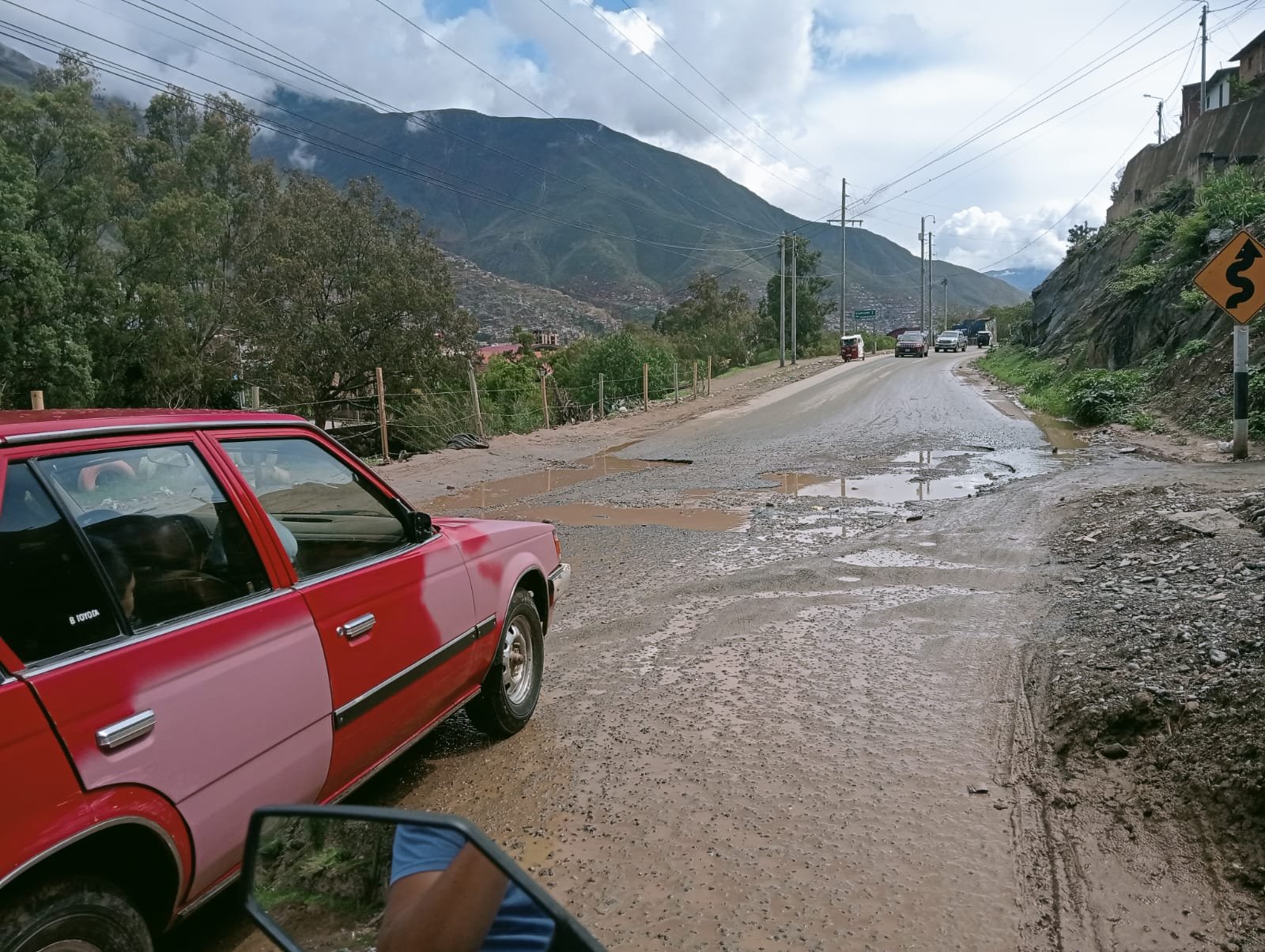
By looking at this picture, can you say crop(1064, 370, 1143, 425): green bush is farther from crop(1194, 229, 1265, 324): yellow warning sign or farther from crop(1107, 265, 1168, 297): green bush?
crop(1194, 229, 1265, 324): yellow warning sign

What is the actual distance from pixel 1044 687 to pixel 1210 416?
12.6 meters

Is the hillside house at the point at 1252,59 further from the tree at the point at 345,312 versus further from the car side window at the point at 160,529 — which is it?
→ the car side window at the point at 160,529

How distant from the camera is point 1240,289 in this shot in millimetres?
11875

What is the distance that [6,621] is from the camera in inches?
82.8

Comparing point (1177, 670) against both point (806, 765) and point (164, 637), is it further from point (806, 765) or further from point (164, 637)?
point (164, 637)

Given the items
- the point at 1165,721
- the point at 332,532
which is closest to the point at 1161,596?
the point at 1165,721

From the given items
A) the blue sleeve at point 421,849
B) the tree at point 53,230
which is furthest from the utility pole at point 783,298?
the blue sleeve at point 421,849

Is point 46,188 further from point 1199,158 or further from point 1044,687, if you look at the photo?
point 1199,158

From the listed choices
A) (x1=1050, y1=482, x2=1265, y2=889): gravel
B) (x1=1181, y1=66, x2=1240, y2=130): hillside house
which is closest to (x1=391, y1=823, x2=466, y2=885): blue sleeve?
(x1=1050, y1=482, x2=1265, y2=889): gravel

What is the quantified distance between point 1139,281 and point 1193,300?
181 inches

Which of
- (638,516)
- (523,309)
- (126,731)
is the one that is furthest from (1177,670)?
(523,309)

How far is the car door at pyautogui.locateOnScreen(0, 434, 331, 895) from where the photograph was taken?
2.19 metres

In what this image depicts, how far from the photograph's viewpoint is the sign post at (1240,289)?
11.8 meters

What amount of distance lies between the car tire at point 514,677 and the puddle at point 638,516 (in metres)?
5.36
